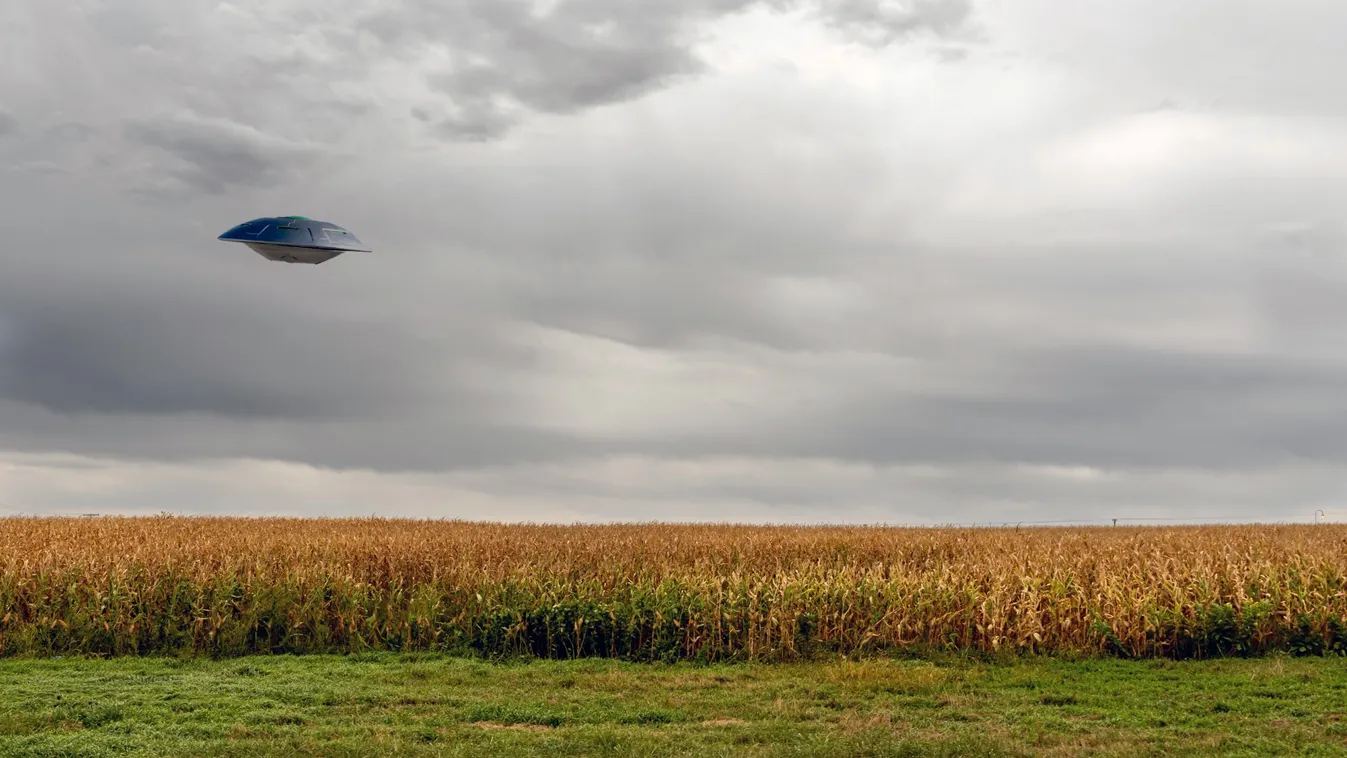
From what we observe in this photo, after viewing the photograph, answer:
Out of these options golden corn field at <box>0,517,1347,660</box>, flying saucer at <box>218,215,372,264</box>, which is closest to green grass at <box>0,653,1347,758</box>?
golden corn field at <box>0,517,1347,660</box>

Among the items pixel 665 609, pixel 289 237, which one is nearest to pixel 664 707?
pixel 665 609

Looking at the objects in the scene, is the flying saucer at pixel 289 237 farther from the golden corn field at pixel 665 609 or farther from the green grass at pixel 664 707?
the green grass at pixel 664 707

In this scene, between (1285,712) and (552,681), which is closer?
(1285,712)

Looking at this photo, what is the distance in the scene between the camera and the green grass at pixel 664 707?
12.5 metres

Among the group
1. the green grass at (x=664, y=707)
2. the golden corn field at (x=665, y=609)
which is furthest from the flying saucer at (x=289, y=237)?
the green grass at (x=664, y=707)

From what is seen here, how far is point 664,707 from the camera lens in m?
14.8

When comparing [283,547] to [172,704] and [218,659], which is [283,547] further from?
[172,704]

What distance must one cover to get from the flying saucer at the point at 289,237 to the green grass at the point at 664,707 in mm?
11124

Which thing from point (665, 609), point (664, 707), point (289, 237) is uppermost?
point (289, 237)

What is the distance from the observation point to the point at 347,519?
51875 mm

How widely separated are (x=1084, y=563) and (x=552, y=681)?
13308 mm

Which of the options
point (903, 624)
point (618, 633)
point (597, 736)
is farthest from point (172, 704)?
point (903, 624)

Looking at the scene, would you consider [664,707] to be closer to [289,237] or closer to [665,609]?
[665,609]

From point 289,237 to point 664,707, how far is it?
17.1 meters
